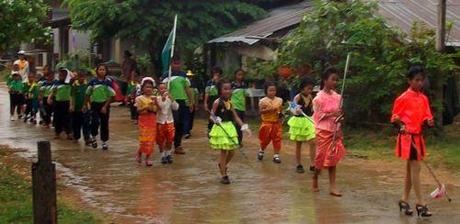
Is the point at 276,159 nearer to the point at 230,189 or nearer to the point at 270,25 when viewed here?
the point at 230,189

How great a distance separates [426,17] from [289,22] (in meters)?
3.38

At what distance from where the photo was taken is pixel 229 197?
31.7 feet

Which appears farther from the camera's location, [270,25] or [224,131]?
[270,25]

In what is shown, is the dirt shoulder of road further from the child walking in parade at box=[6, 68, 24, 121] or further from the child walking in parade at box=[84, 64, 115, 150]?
the child walking in parade at box=[6, 68, 24, 121]

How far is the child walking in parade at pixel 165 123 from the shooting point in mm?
12367

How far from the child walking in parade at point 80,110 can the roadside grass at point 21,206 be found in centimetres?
379

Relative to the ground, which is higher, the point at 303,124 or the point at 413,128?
the point at 413,128

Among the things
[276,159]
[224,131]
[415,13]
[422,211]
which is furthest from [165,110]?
[415,13]

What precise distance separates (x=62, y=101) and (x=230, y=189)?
258 inches

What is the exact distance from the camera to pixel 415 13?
17828 millimetres

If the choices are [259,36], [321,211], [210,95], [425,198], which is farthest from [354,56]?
[321,211]

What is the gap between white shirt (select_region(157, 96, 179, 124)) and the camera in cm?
1231

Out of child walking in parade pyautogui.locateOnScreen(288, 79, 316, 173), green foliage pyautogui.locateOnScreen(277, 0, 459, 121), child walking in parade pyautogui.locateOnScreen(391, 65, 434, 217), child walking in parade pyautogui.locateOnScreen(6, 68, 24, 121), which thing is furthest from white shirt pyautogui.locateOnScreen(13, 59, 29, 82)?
child walking in parade pyautogui.locateOnScreen(391, 65, 434, 217)

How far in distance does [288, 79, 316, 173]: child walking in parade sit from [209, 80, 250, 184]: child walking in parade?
0.94m
